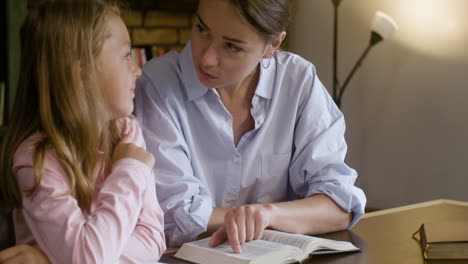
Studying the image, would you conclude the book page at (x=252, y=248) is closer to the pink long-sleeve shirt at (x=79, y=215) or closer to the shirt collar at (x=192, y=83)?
the pink long-sleeve shirt at (x=79, y=215)

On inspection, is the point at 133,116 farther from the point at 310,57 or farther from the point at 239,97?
the point at 310,57

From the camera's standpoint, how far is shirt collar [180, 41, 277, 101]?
1.59 metres

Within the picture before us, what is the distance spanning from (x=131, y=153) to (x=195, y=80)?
405mm

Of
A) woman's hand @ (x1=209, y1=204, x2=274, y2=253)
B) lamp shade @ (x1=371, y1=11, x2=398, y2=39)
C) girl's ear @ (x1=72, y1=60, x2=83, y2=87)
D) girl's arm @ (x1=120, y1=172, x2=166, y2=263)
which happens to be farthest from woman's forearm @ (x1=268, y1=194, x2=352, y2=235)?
lamp shade @ (x1=371, y1=11, x2=398, y2=39)

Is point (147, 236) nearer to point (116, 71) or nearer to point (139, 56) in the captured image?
point (116, 71)

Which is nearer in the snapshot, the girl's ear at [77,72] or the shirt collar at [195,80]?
the girl's ear at [77,72]

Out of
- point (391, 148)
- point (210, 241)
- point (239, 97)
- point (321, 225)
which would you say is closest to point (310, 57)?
point (391, 148)

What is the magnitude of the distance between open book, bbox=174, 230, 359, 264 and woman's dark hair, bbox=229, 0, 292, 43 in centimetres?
44

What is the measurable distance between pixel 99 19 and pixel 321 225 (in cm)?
65

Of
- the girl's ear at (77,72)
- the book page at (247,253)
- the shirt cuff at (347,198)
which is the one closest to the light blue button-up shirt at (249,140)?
the shirt cuff at (347,198)

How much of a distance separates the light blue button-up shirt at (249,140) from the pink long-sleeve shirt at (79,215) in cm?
30

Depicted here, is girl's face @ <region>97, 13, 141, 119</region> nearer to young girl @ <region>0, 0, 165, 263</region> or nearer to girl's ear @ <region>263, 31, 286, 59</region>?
young girl @ <region>0, 0, 165, 263</region>

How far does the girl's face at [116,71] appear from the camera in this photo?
128cm

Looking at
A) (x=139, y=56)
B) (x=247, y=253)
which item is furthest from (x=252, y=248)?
(x=139, y=56)
